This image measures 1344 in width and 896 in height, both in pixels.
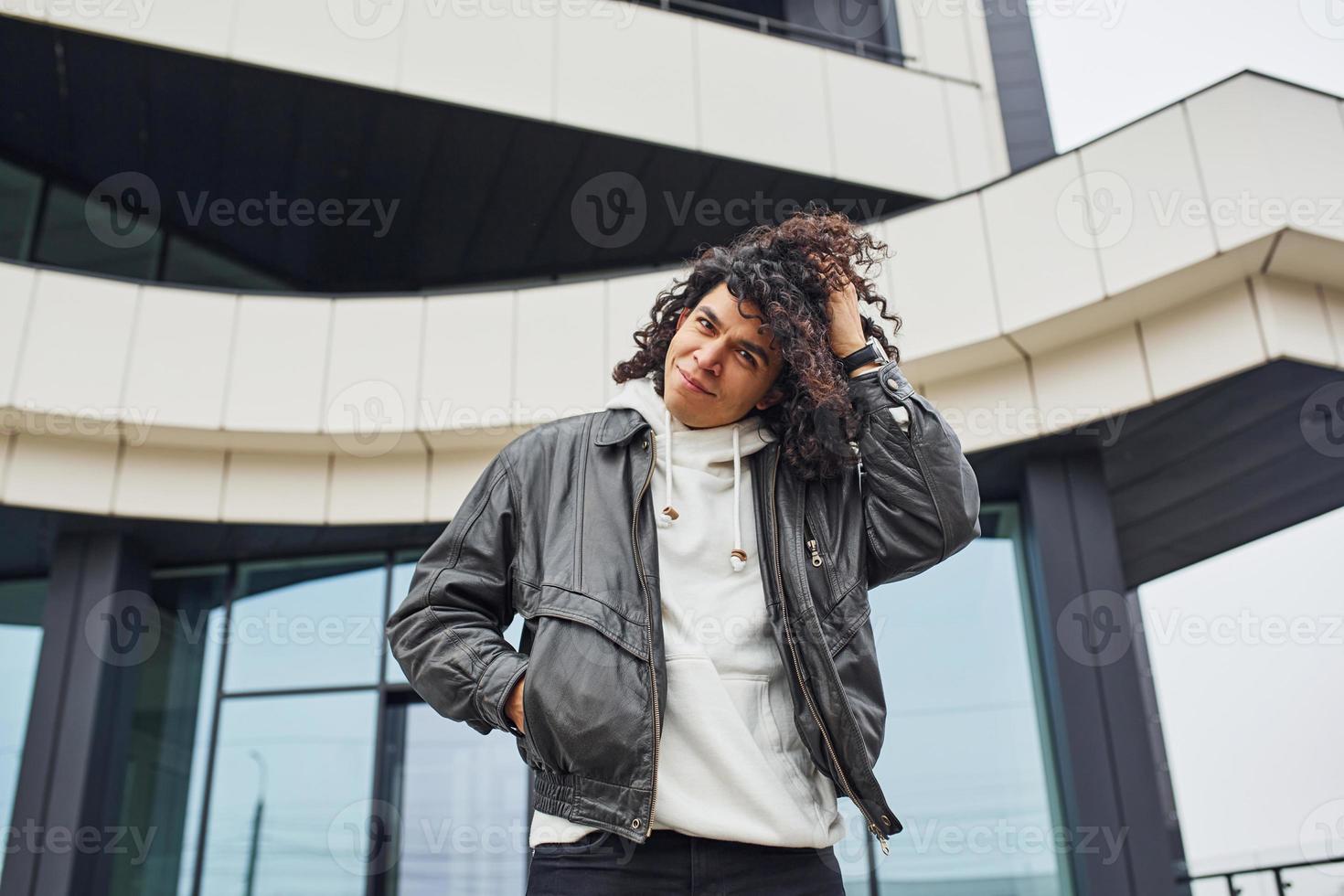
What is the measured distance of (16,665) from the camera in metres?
7.23

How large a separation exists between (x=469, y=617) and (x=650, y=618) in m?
0.33

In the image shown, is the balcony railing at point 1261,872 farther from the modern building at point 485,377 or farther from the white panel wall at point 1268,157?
the white panel wall at point 1268,157

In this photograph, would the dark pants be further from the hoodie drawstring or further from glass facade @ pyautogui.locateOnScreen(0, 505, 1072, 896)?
glass facade @ pyautogui.locateOnScreen(0, 505, 1072, 896)

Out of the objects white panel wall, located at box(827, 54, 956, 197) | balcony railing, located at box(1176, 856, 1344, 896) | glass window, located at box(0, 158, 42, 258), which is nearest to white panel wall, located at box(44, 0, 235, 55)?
glass window, located at box(0, 158, 42, 258)

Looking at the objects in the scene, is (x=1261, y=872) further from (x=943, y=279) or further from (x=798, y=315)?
(x=798, y=315)

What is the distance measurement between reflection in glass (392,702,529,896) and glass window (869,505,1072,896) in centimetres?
236

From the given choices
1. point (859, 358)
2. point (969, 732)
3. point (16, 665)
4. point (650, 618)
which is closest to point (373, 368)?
point (16, 665)

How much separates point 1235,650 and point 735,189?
15.9 ft

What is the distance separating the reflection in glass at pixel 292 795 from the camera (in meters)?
6.83

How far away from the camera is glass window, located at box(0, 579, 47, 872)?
276 inches

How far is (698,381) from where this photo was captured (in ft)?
6.30

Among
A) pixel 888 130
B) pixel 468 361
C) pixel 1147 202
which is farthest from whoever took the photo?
pixel 888 130

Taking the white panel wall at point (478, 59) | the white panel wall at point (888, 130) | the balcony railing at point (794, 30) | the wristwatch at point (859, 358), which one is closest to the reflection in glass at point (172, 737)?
the white panel wall at point (478, 59)

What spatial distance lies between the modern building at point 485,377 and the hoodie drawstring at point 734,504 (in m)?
3.87
